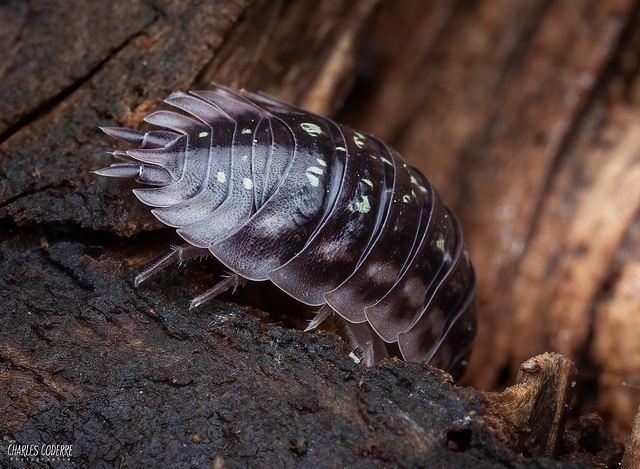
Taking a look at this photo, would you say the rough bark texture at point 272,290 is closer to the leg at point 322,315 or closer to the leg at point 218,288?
the leg at point 218,288

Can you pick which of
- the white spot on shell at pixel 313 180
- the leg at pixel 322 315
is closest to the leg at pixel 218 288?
the leg at pixel 322 315

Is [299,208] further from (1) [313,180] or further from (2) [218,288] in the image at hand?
(2) [218,288]

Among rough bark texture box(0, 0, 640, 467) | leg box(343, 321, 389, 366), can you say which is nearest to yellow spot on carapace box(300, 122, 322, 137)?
rough bark texture box(0, 0, 640, 467)

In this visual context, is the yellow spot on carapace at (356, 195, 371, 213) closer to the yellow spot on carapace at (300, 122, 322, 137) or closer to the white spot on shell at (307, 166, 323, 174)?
the white spot on shell at (307, 166, 323, 174)

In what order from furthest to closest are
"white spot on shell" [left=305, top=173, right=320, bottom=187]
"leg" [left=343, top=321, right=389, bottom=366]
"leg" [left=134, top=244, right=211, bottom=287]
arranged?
"leg" [left=343, top=321, right=389, bottom=366]
"white spot on shell" [left=305, top=173, right=320, bottom=187]
"leg" [left=134, top=244, right=211, bottom=287]

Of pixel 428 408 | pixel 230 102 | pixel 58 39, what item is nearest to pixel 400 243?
pixel 428 408
